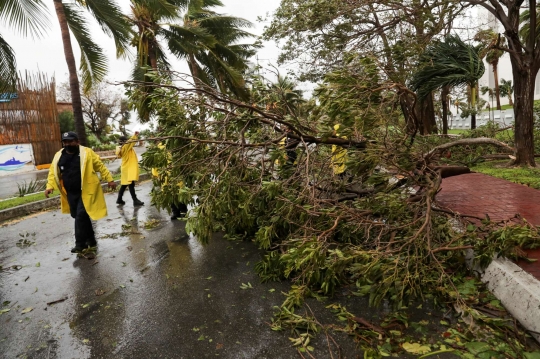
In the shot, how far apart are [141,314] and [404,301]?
2.37m

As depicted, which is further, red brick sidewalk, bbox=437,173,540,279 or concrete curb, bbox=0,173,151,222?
concrete curb, bbox=0,173,151,222

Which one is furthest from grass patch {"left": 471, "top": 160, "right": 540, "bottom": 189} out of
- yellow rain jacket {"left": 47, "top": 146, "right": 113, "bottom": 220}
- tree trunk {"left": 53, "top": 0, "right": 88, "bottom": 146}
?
tree trunk {"left": 53, "top": 0, "right": 88, "bottom": 146}

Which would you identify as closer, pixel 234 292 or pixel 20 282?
pixel 234 292

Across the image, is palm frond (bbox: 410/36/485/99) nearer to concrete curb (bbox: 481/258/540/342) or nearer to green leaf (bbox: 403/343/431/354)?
concrete curb (bbox: 481/258/540/342)

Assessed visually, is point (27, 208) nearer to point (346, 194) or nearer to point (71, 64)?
point (71, 64)

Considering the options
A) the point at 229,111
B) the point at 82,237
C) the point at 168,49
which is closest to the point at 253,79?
the point at 229,111

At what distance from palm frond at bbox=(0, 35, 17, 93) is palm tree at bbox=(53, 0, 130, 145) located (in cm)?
162

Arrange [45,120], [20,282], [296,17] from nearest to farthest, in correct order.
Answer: [20,282] → [296,17] → [45,120]

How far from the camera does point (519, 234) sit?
3424 millimetres

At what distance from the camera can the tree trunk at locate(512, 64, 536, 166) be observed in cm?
824

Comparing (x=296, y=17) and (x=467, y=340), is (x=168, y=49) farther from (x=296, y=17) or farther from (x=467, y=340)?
(x=467, y=340)

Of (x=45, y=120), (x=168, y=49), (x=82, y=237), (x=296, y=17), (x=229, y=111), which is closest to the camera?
(x=229, y=111)

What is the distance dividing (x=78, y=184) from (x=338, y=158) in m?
3.69

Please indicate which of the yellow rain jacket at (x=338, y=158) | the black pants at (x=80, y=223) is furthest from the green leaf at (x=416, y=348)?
the black pants at (x=80, y=223)
